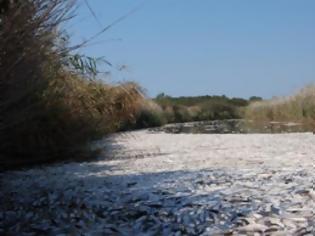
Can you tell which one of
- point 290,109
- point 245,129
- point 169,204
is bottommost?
point 169,204

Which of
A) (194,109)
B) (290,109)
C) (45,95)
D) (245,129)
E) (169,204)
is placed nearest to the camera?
(169,204)

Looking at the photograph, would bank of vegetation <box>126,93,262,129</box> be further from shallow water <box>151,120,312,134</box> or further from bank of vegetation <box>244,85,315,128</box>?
bank of vegetation <box>244,85,315,128</box>

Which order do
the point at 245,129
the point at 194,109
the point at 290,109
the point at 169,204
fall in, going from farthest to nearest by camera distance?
the point at 194,109
the point at 290,109
the point at 245,129
the point at 169,204

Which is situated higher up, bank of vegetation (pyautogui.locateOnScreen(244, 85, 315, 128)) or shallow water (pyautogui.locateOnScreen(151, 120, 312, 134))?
bank of vegetation (pyautogui.locateOnScreen(244, 85, 315, 128))

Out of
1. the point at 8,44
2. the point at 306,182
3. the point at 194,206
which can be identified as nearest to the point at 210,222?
the point at 194,206

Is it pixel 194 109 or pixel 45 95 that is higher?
pixel 194 109

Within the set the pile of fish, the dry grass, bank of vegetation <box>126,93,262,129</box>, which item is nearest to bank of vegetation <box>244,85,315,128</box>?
bank of vegetation <box>126,93,262,129</box>

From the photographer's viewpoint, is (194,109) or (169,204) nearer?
(169,204)

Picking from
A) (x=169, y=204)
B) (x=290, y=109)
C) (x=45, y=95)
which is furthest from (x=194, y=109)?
(x=169, y=204)

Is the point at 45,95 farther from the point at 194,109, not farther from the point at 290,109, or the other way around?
the point at 194,109

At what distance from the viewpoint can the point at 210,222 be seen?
3.52m

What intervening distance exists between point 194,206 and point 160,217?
0.80ft

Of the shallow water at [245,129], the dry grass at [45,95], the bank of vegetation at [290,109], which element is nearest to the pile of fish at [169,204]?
the dry grass at [45,95]

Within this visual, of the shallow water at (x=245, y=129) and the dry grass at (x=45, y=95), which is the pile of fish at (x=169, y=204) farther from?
the shallow water at (x=245, y=129)
